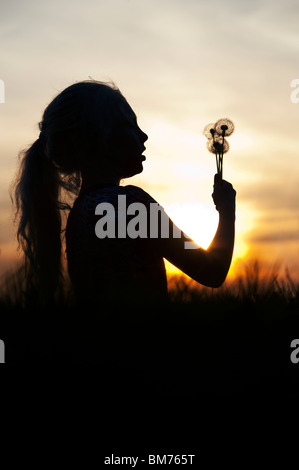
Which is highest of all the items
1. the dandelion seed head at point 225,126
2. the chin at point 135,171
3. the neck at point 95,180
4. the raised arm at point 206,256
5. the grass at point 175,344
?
the dandelion seed head at point 225,126

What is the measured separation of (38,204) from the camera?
306 centimetres

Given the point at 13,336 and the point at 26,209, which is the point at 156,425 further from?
the point at 26,209

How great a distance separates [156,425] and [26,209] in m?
1.86

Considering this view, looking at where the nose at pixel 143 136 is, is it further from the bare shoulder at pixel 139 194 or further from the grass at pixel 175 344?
the grass at pixel 175 344

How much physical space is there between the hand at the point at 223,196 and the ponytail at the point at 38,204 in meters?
0.87

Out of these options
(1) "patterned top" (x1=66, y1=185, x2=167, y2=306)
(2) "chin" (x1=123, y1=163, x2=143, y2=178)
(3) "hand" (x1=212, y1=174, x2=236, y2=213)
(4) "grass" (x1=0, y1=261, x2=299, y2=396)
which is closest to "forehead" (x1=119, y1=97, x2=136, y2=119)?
(2) "chin" (x1=123, y1=163, x2=143, y2=178)

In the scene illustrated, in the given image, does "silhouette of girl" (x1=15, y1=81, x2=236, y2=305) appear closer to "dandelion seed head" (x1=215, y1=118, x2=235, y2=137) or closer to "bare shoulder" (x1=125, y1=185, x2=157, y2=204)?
"bare shoulder" (x1=125, y1=185, x2=157, y2=204)

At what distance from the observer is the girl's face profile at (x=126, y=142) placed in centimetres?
287

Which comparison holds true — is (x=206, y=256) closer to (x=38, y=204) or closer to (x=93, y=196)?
(x=93, y=196)

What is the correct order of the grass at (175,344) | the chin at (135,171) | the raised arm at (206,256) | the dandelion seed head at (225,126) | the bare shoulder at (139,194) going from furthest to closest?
the dandelion seed head at (225,126) < the chin at (135,171) < the bare shoulder at (139,194) < the raised arm at (206,256) < the grass at (175,344)

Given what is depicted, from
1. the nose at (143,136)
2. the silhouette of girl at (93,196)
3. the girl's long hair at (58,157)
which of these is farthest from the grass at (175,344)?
the nose at (143,136)

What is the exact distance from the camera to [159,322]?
1.52 meters

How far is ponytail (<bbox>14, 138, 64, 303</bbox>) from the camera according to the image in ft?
9.59
